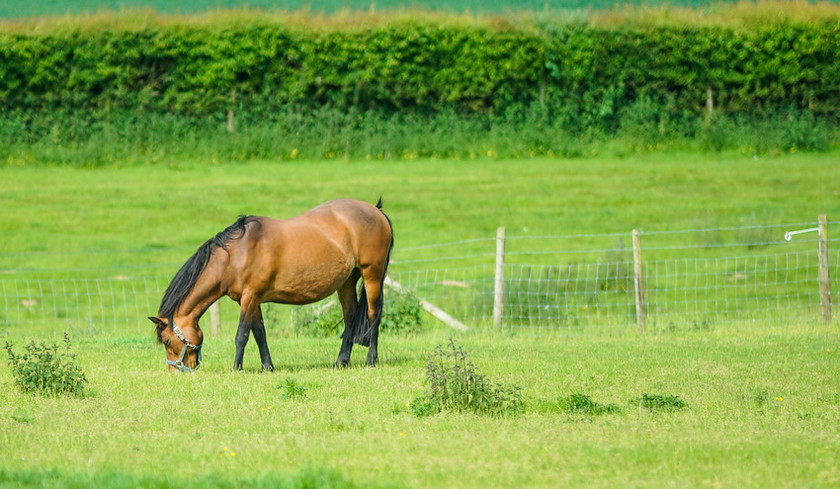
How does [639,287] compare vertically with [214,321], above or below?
above

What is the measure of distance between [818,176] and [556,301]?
9.58 metres

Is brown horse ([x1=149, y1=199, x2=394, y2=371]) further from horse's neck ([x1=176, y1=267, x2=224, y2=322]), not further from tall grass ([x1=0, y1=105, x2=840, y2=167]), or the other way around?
tall grass ([x1=0, y1=105, x2=840, y2=167])

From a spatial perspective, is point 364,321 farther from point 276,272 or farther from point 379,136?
point 379,136

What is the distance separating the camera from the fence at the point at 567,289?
16969 mm

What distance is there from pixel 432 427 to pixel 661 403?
84.1 inches

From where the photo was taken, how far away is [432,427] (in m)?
9.14

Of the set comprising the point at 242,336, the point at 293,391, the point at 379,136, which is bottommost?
the point at 293,391

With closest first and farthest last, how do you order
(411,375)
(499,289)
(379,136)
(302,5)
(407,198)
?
1. (411,375)
2. (499,289)
3. (407,198)
4. (379,136)
5. (302,5)

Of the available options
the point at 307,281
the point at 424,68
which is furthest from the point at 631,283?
the point at 424,68

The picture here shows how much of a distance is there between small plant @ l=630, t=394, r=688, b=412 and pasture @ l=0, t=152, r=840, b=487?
0.34 feet

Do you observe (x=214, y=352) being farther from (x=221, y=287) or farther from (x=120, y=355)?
(x=221, y=287)

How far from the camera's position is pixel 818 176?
24.0 meters

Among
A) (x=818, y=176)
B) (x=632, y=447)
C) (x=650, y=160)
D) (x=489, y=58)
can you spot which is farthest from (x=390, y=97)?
(x=632, y=447)

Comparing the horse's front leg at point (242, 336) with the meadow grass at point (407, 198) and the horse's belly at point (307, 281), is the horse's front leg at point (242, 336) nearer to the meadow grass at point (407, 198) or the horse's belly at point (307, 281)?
the horse's belly at point (307, 281)
